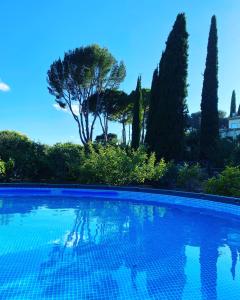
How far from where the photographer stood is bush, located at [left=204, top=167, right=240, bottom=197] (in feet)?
33.1

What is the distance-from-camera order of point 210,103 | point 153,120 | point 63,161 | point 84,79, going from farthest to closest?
point 84,79 < point 210,103 < point 153,120 < point 63,161

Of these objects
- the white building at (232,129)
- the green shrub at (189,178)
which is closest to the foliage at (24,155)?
the green shrub at (189,178)

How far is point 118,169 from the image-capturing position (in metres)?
12.4

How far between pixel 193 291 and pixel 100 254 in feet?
5.76

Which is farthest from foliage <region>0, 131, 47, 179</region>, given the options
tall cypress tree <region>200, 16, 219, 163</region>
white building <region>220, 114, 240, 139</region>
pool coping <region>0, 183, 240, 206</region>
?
white building <region>220, 114, 240, 139</region>

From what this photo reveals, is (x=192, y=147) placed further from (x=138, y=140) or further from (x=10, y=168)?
(x=10, y=168)

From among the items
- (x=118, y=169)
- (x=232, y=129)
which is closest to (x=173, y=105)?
(x=118, y=169)

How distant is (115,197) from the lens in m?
11.6

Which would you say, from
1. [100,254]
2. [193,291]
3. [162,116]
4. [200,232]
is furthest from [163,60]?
[193,291]

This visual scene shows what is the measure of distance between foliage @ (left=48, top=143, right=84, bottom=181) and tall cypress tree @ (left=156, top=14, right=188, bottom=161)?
15.4 ft

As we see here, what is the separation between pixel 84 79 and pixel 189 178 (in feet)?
51.5

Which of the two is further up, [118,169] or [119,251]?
[118,169]

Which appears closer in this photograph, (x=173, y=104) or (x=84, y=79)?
(x=173, y=104)

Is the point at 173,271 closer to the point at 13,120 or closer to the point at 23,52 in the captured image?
the point at 23,52
